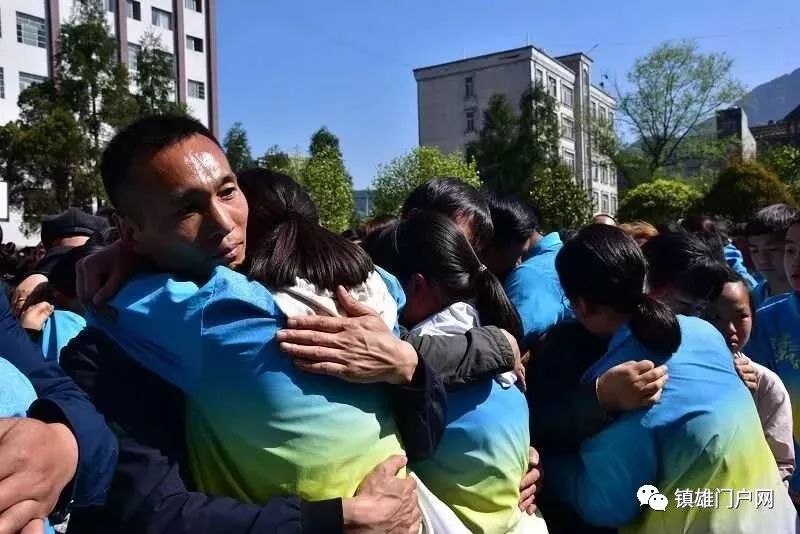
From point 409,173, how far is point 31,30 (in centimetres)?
1947

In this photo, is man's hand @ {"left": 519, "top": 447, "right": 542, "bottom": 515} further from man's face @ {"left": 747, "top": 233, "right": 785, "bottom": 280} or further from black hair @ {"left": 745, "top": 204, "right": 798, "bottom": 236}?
black hair @ {"left": 745, "top": 204, "right": 798, "bottom": 236}

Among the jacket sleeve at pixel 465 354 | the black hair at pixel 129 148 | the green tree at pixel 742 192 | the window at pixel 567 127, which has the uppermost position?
the window at pixel 567 127

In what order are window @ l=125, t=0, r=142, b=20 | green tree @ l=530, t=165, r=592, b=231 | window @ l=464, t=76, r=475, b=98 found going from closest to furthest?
green tree @ l=530, t=165, r=592, b=231 < window @ l=125, t=0, r=142, b=20 < window @ l=464, t=76, r=475, b=98

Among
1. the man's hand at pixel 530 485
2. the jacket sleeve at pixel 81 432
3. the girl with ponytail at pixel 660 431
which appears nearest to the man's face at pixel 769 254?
the girl with ponytail at pixel 660 431

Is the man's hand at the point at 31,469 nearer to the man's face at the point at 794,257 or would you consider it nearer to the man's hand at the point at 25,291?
the man's hand at the point at 25,291

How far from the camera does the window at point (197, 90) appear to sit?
38.4 m

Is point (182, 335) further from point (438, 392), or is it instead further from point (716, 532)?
point (716, 532)

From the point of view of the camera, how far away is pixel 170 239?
1474mm

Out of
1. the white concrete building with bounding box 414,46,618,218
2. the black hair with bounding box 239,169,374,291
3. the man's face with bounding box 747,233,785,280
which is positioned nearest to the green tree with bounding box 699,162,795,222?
the man's face with bounding box 747,233,785,280

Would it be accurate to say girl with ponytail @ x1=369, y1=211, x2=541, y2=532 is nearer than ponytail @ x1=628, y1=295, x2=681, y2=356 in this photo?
Yes

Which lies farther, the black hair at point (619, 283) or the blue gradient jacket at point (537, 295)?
the blue gradient jacket at point (537, 295)

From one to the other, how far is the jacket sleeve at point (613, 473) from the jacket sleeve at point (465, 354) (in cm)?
37

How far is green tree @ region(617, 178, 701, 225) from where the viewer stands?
26234 mm

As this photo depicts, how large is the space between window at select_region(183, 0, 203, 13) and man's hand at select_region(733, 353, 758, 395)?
4030 cm
